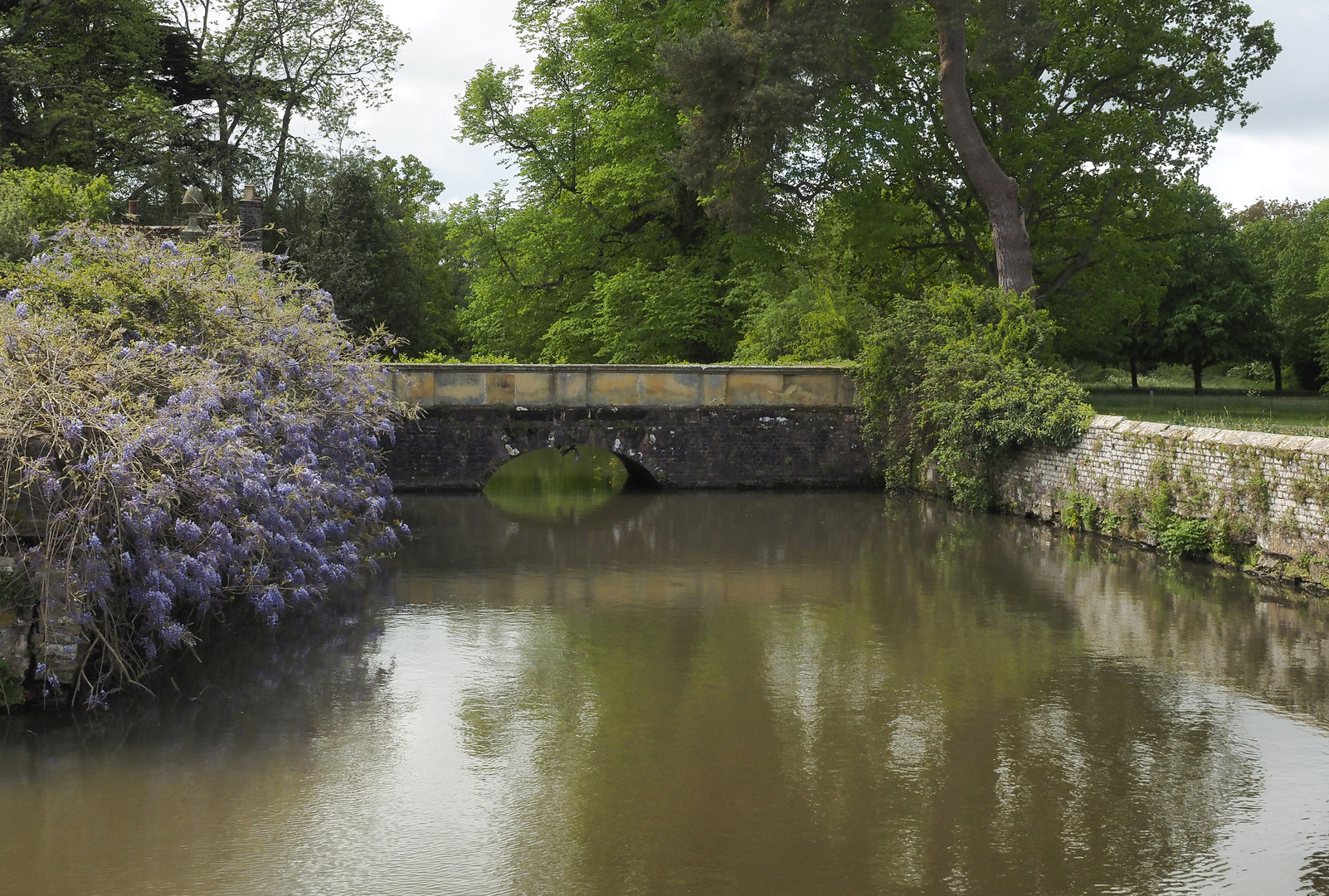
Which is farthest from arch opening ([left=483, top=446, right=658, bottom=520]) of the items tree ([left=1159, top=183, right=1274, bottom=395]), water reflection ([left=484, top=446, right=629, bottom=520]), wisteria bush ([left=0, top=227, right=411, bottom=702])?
tree ([left=1159, top=183, right=1274, bottom=395])

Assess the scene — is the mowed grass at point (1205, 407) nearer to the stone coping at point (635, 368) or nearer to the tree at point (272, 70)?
the stone coping at point (635, 368)

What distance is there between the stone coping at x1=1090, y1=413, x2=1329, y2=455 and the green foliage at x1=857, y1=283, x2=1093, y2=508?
689 millimetres

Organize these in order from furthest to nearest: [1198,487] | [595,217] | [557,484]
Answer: [595,217] → [557,484] → [1198,487]

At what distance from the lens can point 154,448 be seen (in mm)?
8172

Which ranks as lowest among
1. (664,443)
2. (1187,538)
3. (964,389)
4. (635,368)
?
(1187,538)

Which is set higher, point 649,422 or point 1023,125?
point 1023,125

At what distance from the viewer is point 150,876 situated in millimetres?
5402

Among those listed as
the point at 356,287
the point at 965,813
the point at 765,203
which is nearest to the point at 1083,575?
the point at 965,813

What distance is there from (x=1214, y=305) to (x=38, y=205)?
124 ft

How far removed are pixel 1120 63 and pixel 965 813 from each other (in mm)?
22837

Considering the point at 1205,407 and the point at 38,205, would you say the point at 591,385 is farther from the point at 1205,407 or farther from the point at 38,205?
the point at 1205,407

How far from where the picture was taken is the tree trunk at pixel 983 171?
21438 mm

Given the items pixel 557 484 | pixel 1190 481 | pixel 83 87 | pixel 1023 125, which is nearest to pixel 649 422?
pixel 557 484

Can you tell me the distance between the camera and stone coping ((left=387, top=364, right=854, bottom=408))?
66.4 ft
